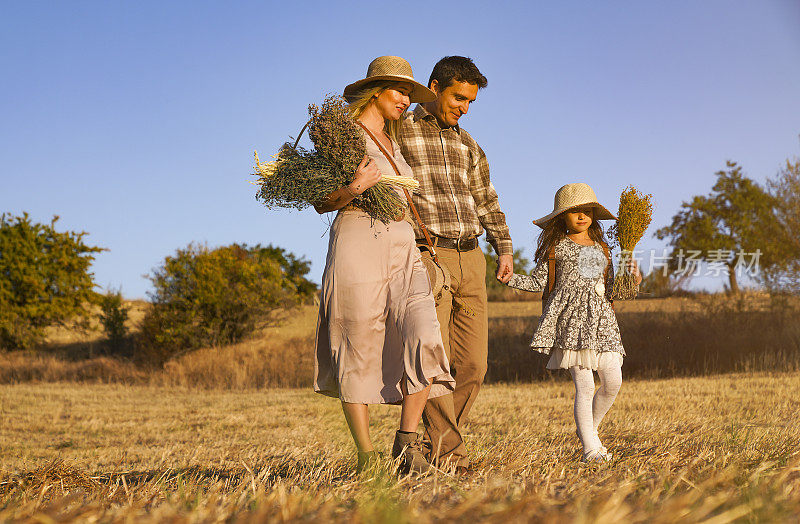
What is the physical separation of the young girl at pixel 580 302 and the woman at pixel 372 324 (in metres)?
1.33

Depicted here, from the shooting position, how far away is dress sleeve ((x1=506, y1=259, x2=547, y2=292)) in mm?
4824

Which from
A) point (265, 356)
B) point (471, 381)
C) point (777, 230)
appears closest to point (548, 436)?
point (471, 381)

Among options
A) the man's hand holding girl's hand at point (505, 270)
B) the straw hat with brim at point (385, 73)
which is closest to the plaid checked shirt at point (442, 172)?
the man's hand holding girl's hand at point (505, 270)

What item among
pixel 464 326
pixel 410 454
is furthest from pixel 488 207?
pixel 410 454

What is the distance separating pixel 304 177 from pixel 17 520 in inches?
83.7

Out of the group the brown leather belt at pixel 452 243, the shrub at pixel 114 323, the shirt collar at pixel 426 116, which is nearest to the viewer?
the brown leather belt at pixel 452 243

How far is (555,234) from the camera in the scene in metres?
5.03

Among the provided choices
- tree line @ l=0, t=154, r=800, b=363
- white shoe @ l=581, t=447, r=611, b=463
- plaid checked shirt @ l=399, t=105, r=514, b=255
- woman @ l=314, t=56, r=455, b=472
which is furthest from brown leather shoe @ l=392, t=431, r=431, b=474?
tree line @ l=0, t=154, r=800, b=363

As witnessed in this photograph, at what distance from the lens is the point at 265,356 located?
22.7 meters

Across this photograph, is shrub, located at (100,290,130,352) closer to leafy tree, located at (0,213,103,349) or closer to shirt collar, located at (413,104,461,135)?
leafy tree, located at (0,213,103,349)

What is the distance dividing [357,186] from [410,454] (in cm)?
139

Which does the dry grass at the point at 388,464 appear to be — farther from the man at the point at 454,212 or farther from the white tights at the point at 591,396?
the man at the point at 454,212

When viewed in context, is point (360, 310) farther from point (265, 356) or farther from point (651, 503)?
point (265, 356)

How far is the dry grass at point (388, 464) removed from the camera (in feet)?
6.16
